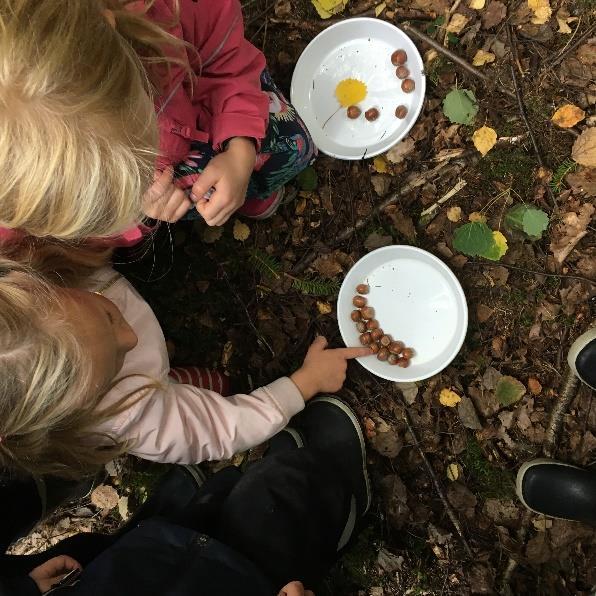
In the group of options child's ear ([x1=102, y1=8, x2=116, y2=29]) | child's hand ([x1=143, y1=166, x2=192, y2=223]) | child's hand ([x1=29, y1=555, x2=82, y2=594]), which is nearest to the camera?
child's ear ([x1=102, y1=8, x2=116, y2=29])

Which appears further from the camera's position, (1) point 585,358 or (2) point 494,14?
(2) point 494,14

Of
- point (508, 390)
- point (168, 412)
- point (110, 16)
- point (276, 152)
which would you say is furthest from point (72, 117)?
point (508, 390)

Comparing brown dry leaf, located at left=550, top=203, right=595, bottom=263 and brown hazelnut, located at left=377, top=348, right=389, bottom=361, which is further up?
brown dry leaf, located at left=550, top=203, right=595, bottom=263

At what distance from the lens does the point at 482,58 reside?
2283 millimetres

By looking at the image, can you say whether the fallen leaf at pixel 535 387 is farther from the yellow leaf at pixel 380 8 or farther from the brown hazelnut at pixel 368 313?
the yellow leaf at pixel 380 8

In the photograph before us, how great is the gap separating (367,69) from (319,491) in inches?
67.6

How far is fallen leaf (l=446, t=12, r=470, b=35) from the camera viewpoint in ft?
7.50

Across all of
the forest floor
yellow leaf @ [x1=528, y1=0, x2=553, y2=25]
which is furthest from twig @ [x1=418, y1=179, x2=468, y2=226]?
yellow leaf @ [x1=528, y1=0, x2=553, y2=25]

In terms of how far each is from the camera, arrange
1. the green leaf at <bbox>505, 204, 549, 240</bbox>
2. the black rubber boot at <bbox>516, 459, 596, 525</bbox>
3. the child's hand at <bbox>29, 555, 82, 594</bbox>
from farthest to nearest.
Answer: the green leaf at <bbox>505, 204, 549, 240</bbox> → the black rubber boot at <bbox>516, 459, 596, 525</bbox> → the child's hand at <bbox>29, 555, 82, 594</bbox>

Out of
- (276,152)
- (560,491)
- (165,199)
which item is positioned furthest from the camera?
(560,491)

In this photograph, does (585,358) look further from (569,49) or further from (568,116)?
(569,49)

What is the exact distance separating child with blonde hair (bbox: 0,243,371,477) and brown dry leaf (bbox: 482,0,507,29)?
1424 millimetres

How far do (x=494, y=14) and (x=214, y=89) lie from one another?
130 cm

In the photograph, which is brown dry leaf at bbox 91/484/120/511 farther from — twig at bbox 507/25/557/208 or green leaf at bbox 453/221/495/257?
twig at bbox 507/25/557/208
